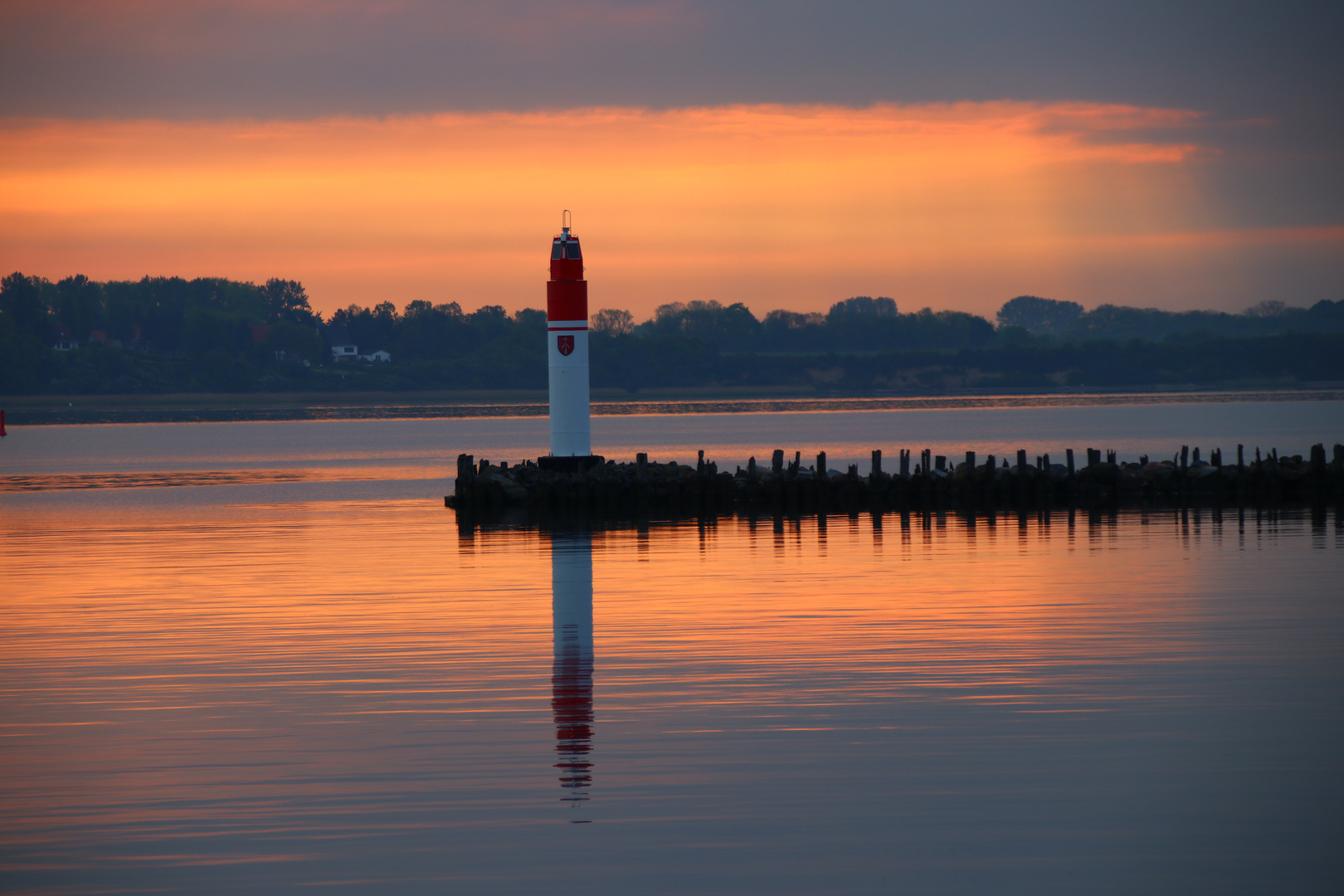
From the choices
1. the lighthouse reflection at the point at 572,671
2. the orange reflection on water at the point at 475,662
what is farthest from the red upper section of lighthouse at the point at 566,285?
the lighthouse reflection at the point at 572,671

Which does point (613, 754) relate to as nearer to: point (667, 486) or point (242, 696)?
point (242, 696)

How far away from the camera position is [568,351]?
38.6 meters

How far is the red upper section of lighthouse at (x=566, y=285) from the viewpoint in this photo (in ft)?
127

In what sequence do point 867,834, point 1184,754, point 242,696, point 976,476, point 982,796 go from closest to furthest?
1. point 867,834
2. point 982,796
3. point 1184,754
4. point 242,696
5. point 976,476

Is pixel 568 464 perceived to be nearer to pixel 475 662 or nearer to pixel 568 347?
pixel 568 347

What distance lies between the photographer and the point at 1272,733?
11.3m

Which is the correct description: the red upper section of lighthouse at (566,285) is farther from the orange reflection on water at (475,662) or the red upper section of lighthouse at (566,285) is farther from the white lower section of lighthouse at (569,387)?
the orange reflection on water at (475,662)

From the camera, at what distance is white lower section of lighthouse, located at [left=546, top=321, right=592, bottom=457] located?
38.6m

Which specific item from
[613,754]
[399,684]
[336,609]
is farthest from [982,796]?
[336,609]

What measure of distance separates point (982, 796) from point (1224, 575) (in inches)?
486

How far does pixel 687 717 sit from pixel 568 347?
1060 inches

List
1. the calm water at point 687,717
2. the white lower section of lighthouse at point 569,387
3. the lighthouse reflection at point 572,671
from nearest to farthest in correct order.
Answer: the calm water at point 687,717
the lighthouse reflection at point 572,671
the white lower section of lighthouse at point 569,387

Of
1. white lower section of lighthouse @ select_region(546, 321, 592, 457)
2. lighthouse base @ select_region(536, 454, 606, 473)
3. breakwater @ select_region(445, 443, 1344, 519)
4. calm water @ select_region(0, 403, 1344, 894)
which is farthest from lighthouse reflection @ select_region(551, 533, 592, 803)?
lighthouse base @ select_region(536, 454, 606, 473)

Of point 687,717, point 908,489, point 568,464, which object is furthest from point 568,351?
point 687,717
